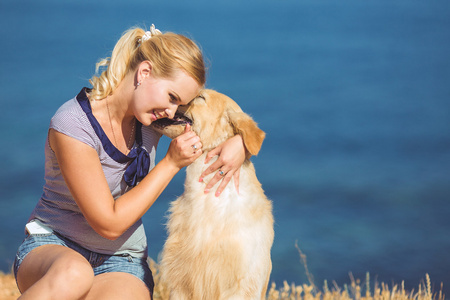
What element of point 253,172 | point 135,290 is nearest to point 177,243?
point 135,290

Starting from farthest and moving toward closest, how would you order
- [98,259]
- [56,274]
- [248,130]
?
[98,259] → [248,130] → [56,274]

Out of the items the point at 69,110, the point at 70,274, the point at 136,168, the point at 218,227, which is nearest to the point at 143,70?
the point at 69,110

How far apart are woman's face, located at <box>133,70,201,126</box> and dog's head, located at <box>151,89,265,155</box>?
0.21m

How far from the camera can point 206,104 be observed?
8.79 ft

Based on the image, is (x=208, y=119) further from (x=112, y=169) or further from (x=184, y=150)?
(x=112, y=169)

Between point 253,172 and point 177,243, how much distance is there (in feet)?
1.77

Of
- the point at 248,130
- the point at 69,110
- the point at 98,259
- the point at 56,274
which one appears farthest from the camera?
the point at 98,259

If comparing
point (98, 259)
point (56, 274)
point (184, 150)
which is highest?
point (184, 150)

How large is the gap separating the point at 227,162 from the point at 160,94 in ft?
1.51

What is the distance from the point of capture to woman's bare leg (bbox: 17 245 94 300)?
7.14ft

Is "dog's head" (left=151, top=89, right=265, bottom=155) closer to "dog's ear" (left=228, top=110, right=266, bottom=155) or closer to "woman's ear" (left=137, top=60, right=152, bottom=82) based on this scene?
"dog's ear" (left=228, top=110, right=266, bottom=155)

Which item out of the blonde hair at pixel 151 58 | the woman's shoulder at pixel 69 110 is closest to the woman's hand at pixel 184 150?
the blonde hair at pixel 151 58

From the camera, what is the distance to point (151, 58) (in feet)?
7.95

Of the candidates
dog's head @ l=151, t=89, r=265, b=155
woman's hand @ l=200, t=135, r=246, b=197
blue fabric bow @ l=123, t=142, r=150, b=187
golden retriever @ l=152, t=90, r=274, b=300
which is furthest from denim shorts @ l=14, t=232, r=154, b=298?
dog's head @ l=151, t=89, r=265, b=155
